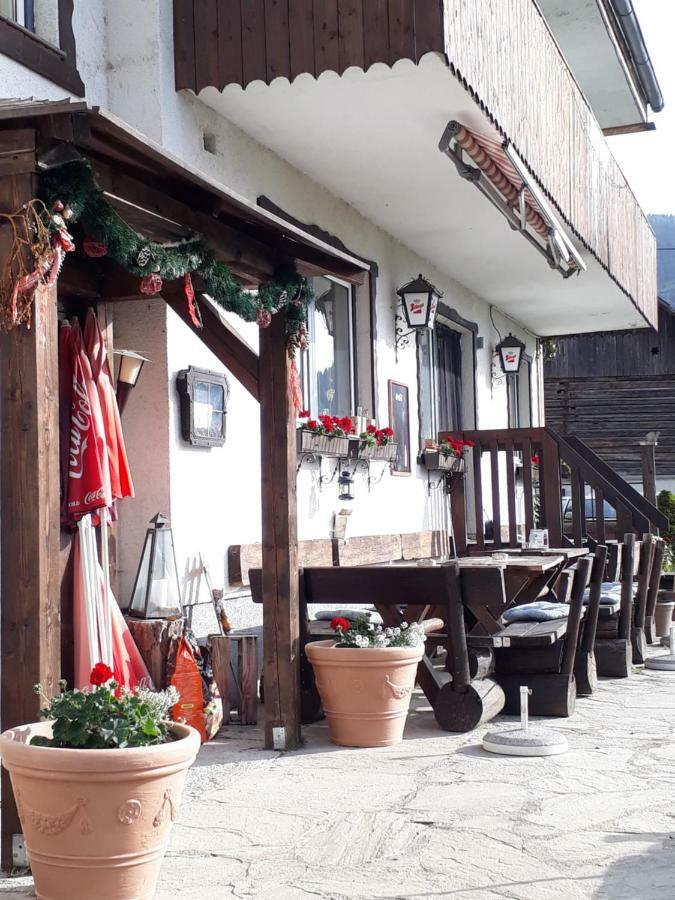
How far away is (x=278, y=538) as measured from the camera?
5949 millimetres

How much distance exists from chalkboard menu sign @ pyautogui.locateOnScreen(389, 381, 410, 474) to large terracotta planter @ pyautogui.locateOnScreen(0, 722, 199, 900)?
21.3 feet

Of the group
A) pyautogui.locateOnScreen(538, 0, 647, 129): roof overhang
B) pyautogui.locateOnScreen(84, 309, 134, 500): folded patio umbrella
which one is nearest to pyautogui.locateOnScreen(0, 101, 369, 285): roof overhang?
pyautogui.locateOnScreen(84, 309, 134, 500): folded patio umbrella

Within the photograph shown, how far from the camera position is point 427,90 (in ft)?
21.7

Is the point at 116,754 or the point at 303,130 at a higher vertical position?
the point at 303,130

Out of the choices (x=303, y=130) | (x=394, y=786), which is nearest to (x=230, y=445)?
(x=303, y=130)

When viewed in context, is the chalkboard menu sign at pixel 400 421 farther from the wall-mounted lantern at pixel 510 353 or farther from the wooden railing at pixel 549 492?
the wall-mounted lantern at pixel 510 353

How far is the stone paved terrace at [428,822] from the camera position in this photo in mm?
3707

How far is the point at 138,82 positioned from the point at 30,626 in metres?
3.96

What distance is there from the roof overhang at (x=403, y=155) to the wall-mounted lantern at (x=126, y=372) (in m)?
1.64

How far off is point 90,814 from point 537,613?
4.36 meters

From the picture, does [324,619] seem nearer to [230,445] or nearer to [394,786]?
[230,445]

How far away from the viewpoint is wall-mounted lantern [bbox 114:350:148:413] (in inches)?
247

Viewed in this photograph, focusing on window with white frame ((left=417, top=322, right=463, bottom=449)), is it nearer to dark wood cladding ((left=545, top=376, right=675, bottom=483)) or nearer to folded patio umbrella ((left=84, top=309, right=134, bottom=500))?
folded patio umbrella ((left=84, top=309, right=134, bottom=500))

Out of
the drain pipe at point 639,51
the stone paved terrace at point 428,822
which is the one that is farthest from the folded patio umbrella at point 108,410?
the drain pipe at point 639,51
